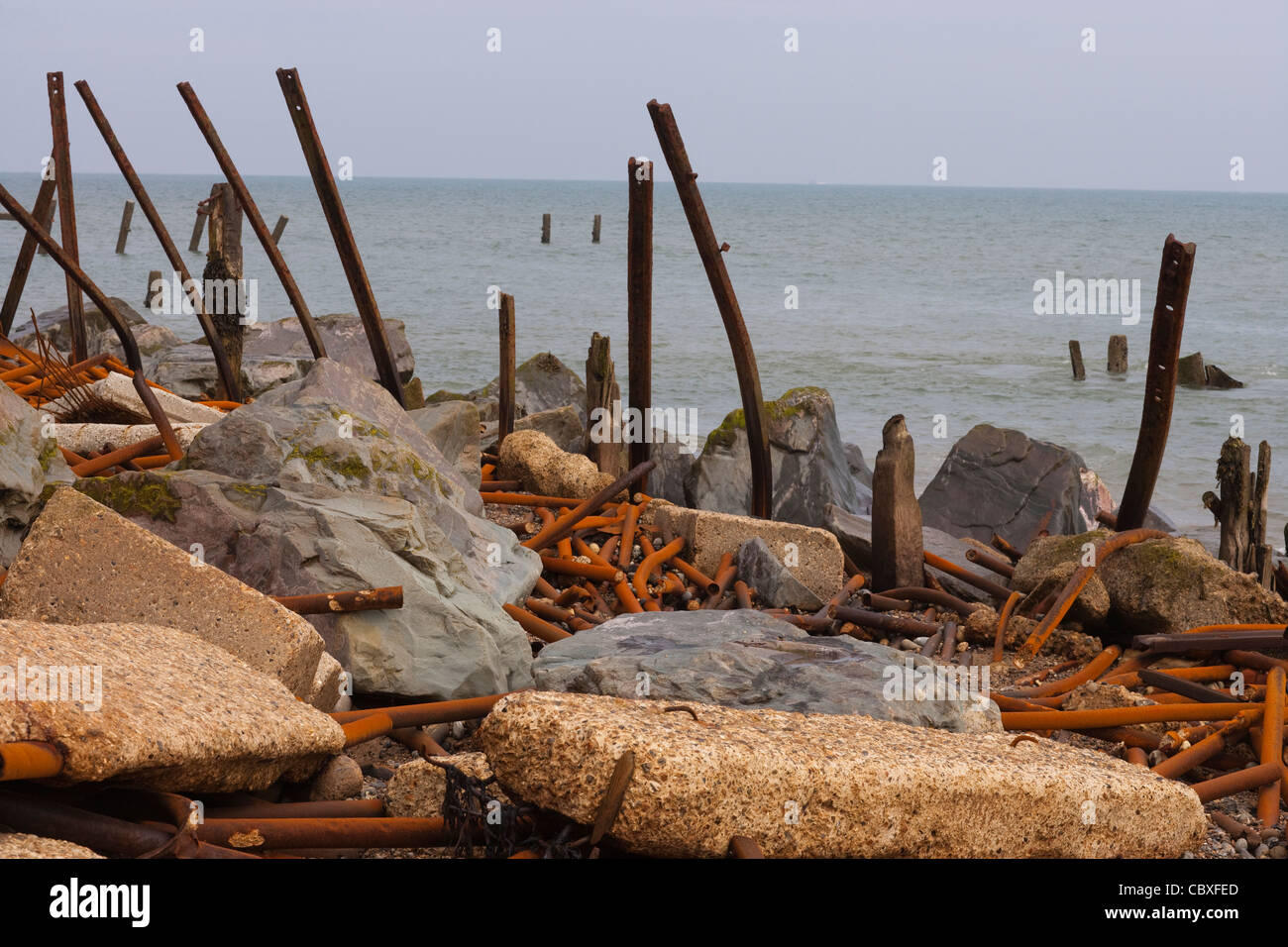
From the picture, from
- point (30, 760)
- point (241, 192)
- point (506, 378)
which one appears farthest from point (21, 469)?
point (506, 378)

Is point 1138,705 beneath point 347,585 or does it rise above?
beneath

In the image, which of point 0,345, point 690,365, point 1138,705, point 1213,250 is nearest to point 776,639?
point 1138,705

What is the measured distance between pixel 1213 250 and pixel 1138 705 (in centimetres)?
6065

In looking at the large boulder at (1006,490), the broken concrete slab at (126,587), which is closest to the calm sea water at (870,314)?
the large boulder at (1006,490)

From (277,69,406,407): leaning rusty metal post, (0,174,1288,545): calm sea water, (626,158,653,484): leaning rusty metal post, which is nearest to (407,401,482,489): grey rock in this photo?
(277,69,406,407): leaning rusty metal post

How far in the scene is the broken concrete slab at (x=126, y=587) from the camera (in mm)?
3578

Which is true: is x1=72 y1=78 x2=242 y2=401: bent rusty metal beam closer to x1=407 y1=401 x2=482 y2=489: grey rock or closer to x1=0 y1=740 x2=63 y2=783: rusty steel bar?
x1=407 y1=401 x2=482 y2=489: grey rock

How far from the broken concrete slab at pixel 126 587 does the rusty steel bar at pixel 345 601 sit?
418 mm

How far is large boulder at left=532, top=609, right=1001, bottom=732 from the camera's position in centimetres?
388

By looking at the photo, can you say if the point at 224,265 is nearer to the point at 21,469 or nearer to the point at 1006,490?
the point at 21,469

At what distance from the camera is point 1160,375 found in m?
6.52

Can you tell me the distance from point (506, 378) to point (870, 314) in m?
25.2

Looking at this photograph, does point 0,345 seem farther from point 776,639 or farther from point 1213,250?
point 1213,250

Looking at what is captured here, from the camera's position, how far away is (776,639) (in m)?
4.64
